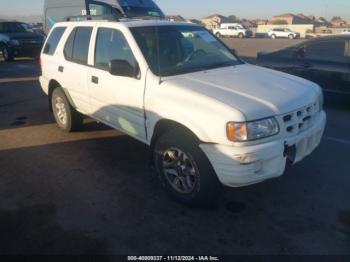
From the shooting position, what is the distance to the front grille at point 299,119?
3219 mm

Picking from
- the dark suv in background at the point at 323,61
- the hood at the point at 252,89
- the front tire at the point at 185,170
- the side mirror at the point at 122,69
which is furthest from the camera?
the dark suv in background at the point at 323,61

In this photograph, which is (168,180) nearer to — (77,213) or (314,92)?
(77,213)

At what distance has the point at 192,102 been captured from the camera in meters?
3.25

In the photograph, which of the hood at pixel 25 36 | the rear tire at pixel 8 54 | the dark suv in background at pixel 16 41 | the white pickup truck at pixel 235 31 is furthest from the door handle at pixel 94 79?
the white pickup truck at pixel 235 31

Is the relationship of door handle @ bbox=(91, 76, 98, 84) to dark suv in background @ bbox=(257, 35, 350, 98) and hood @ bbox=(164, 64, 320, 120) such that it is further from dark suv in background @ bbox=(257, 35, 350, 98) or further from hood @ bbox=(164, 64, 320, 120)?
dark suv in background @ bbox=(257, 35, 350, 98)

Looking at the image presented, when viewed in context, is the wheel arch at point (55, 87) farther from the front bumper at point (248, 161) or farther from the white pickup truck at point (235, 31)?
the white pickup truck at point (235, 31)

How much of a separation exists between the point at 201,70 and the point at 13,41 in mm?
13731

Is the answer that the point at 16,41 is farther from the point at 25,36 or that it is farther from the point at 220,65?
the point at 220,65

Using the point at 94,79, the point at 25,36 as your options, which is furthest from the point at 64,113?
the point at 25,36

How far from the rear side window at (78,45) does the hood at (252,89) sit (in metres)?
1.73

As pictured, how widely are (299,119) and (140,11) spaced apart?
35.5 ft

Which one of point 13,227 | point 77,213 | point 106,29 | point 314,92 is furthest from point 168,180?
point 106,29

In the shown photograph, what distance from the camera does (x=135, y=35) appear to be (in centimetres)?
406

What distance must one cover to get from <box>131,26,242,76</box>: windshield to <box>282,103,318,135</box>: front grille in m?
1.27
